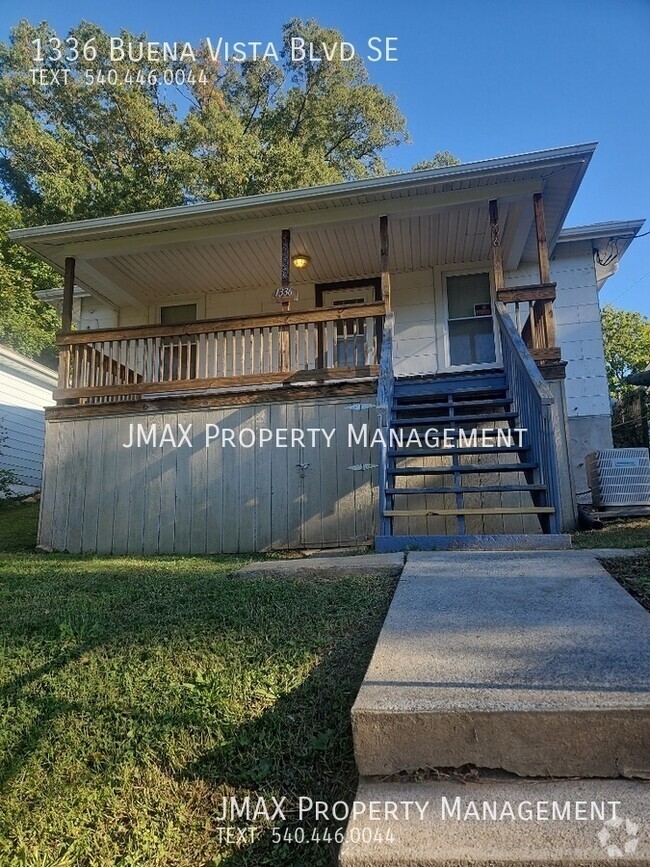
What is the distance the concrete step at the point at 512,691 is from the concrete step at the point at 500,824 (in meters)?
0.06

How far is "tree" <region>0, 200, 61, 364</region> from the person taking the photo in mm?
17969

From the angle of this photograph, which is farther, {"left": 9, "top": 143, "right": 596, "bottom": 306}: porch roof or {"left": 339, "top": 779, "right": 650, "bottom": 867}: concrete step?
{"left": 9, "top": 143, "right": 596, "bottom": 306}: porch roof

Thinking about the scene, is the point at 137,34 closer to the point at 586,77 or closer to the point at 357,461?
the point at 586,77

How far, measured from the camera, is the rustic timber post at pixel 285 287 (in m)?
6.69

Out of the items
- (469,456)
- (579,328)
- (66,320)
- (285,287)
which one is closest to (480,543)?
(469,456)

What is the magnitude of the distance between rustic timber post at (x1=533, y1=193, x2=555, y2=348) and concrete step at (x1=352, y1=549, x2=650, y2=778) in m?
4.38

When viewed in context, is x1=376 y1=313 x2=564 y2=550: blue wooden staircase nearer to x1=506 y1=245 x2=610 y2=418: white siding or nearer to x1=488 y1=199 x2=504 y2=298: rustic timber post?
x1=488 y1=199 x2=504 y2=298: rustic timber post

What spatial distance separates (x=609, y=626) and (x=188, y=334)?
596 cm

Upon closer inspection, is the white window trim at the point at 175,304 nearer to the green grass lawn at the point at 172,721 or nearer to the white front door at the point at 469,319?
A: the white front door at the point at 469,319

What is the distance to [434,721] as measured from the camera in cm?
146

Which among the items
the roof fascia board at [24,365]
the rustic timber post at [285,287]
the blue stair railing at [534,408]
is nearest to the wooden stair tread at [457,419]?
the blue stair railing at [534,408]

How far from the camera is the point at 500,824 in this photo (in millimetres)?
1264

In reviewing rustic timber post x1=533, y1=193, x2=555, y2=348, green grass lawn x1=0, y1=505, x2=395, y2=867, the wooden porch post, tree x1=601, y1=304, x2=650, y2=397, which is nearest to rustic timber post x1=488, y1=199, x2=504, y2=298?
rustic timber post x1=533, y1=193, x2=555, y2=348

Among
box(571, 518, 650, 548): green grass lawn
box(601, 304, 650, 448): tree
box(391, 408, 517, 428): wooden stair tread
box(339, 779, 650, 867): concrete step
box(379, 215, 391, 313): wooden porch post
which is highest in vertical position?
box(601, 304, 650, 448): tree
